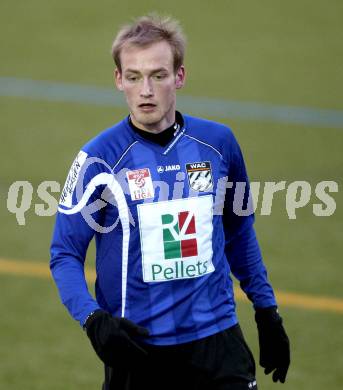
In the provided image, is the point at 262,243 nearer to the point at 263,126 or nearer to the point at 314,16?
the point at 263,126

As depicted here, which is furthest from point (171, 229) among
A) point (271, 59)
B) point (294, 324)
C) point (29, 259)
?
point (271, 59)

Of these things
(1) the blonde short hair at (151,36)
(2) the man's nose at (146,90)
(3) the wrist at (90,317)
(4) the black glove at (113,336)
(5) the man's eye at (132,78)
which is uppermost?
(1) the blonde short hair at (151,36)

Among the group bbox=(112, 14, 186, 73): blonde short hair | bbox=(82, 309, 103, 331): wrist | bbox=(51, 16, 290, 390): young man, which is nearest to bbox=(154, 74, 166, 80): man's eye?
bbox=(51, 16, 290, 390): young man

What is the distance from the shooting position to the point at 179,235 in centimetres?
439

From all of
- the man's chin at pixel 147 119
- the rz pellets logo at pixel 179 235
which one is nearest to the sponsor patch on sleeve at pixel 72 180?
the man's chin at pixel 147 119

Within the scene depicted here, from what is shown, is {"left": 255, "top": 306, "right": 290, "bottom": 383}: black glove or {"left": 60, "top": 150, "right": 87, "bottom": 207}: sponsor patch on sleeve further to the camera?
{"left": 255, "top": 306, "right": 290, "bottom": 383}: black glove

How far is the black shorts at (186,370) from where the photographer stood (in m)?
4.39

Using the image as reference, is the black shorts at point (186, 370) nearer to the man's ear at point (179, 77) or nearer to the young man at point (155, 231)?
the young man at point (155, 231)

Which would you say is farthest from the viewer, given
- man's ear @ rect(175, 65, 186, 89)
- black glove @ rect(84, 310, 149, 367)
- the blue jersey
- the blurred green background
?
the blurred green background

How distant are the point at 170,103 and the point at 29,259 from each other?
467 centimetres

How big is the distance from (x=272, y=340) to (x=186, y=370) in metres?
0.58

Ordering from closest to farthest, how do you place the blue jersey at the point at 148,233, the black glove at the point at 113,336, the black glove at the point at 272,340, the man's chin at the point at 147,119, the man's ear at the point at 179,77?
the black glove at the point at 113,336, the blue jersey at the point at 148,233, the man's chin at the point at 147,119, the man's ear at the point at 179,77, the black glove at the point at 272,340

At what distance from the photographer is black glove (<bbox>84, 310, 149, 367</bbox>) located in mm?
4055

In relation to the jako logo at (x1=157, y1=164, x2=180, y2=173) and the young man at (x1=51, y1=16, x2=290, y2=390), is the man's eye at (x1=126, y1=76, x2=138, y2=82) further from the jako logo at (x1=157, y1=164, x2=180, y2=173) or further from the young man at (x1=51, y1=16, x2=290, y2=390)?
the jako logo at (x1=157, y1=164, x2=180, y2=173)
